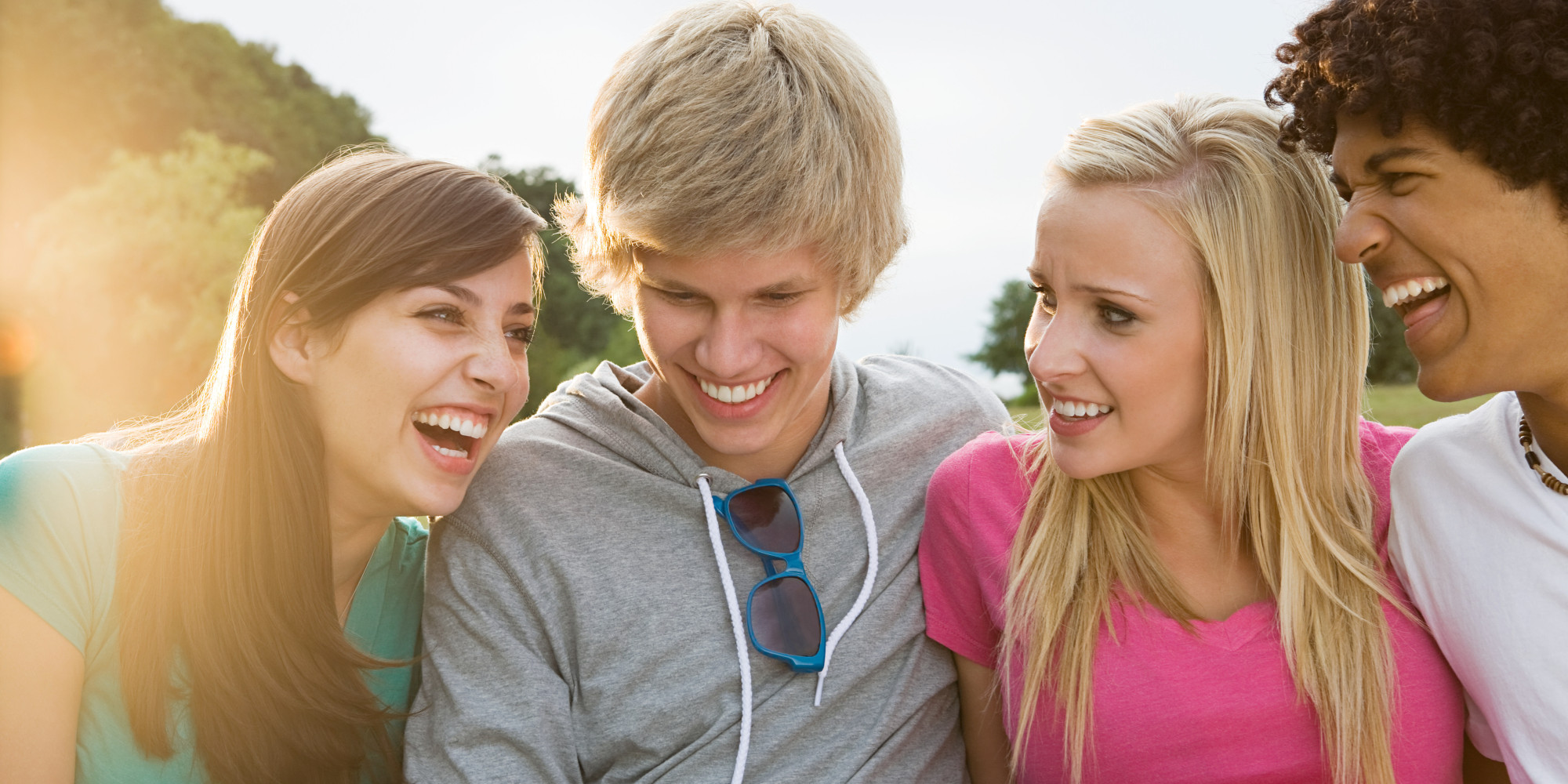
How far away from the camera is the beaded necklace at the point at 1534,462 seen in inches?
76.0

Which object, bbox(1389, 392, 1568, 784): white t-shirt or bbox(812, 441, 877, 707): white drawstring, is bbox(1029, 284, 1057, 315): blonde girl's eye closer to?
bbox(812, 441, 877, 707): white drawstring

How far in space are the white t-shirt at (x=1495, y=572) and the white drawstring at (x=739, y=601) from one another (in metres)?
1.05

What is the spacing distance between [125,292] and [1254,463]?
1151 inches

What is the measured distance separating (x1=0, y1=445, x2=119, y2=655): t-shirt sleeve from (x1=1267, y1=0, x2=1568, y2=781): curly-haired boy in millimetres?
2424

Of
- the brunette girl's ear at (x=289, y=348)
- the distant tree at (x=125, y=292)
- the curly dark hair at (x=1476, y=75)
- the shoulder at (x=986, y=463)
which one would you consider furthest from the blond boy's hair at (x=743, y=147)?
the distant tree at (x=125, y=292)

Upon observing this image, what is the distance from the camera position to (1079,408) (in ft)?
7.42

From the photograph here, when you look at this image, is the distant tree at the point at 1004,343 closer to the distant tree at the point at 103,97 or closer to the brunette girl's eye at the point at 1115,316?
the brunette girl's eye at the point at 1115,316

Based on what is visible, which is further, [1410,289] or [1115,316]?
[1115,316]

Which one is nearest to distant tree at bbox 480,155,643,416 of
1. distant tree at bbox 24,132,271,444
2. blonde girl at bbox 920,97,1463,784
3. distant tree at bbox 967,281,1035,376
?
distant tree at bbox 24,132,271,444

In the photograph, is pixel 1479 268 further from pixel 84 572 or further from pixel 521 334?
pixel 84 572

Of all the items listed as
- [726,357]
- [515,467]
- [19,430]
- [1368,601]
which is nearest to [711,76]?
[726,357]

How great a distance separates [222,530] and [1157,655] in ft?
6.21

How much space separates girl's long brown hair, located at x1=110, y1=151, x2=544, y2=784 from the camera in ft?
7.27

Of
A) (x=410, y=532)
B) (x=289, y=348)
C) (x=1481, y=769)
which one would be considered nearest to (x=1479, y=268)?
(x=1481, y=769)
